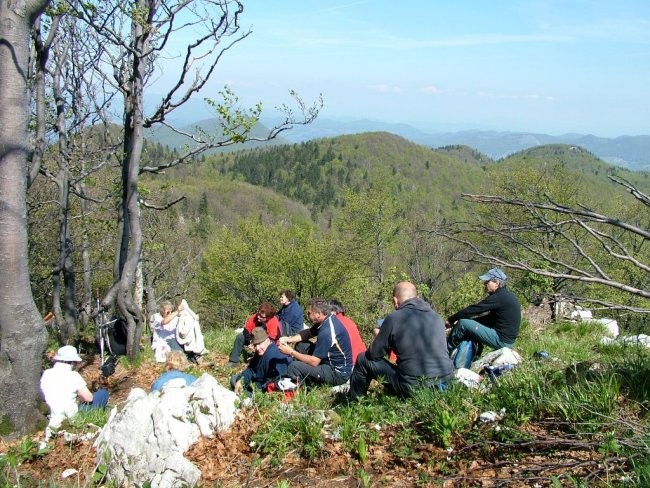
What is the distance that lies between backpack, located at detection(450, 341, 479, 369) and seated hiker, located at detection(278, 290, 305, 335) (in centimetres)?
318

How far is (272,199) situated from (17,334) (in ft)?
398

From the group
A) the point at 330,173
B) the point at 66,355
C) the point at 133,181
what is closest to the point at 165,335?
the point at 133,181

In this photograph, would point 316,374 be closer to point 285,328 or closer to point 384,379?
point 384,379

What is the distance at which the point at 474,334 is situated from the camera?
7.22m

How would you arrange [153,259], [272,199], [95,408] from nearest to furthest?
→ [95,408]
[153,259]
[272,199]

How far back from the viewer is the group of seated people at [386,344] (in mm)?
5148

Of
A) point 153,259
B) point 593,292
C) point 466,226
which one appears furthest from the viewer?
point 153,259

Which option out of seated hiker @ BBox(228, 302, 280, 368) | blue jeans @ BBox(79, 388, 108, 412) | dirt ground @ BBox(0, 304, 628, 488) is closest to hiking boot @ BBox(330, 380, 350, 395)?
dirt ground @ BBox(0, 304, 628, 488)

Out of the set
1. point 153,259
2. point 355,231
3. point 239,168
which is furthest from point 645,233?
point 239,168

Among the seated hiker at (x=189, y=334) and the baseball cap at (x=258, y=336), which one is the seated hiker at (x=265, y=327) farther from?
the baseball cap at (x=258, y=336)

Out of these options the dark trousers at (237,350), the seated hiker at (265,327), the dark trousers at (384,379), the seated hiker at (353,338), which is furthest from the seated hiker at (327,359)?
the dark trousers at (237,350)

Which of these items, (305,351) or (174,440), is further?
(305,351)

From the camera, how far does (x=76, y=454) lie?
4855 millimetres

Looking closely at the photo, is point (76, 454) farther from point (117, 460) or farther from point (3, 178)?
point (3, 178)
